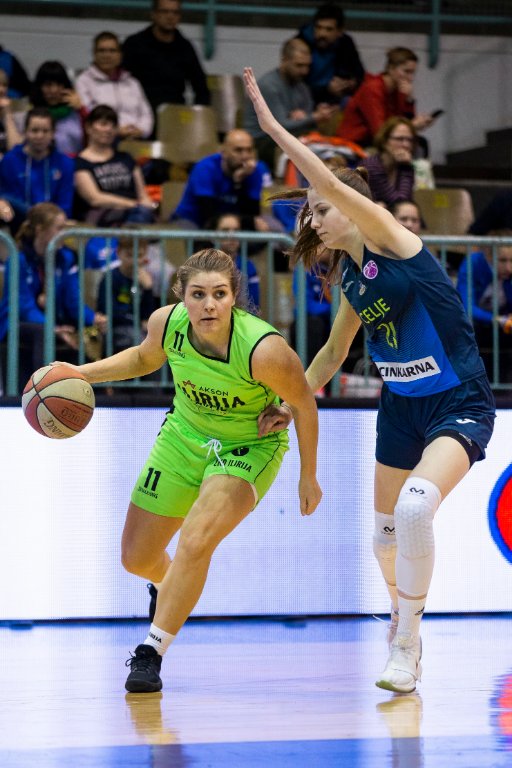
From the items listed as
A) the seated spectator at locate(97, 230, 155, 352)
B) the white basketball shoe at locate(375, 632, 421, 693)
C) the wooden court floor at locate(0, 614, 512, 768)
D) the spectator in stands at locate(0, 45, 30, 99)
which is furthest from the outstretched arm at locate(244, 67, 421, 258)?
the spectator in stands at locate(0, 45, 30, 99)

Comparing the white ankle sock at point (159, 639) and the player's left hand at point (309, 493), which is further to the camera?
the player's left hand at point (309, 493)

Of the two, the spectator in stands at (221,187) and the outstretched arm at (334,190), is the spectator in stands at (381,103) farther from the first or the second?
the outstretched arm at (334,190)

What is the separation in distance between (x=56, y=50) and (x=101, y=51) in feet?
5.66

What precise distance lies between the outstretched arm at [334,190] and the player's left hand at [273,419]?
82cm

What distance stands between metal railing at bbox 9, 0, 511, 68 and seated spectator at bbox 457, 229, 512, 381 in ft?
18.4

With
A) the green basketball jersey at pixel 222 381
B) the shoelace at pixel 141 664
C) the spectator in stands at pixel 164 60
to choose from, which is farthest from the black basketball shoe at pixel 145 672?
the spectator in stands at pixel 164 60

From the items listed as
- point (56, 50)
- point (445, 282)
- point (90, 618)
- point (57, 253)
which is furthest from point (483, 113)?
point (445, 282)

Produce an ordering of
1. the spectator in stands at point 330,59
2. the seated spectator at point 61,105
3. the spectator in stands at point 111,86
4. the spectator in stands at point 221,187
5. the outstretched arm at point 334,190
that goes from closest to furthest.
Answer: the outstretched arm at point 334,190
the spectator in stands at point 221,187
the seated spectator at point 61,105
the spectator in stands at point 111,86
the spectator in stands at point 330,59

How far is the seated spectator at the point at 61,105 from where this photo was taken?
1014 cm

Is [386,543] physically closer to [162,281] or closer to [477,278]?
[162,281]

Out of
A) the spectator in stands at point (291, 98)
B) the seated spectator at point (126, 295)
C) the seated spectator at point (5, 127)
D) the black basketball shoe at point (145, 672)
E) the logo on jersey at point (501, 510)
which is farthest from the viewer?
the spectator in stands at point (291, 98)

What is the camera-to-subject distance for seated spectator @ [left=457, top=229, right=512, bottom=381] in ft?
25.3

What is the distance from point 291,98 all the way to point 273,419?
646 centimetres

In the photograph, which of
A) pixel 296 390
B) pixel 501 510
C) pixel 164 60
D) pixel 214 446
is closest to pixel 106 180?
pixel 164 60
